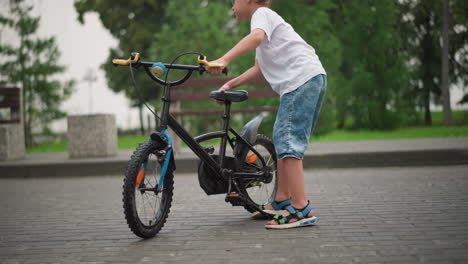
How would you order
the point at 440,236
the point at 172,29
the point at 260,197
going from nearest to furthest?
the point at 440,236 < the point at 260,197 < the point at 172,29

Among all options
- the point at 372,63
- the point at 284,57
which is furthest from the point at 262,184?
the point at 372,63

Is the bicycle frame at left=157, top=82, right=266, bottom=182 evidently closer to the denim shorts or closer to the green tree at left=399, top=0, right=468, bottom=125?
the denim shorts

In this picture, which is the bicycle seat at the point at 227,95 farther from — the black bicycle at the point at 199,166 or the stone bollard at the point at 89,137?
the stone bollard at the point at 89,137

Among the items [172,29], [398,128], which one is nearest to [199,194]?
[398,128]

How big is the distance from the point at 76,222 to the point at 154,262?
1.79m

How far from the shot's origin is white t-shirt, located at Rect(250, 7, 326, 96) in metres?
4.32

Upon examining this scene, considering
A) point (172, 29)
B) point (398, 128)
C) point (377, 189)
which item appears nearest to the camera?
point (377, 189)

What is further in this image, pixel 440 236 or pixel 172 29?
pixel 172 29

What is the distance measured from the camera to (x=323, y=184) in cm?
700

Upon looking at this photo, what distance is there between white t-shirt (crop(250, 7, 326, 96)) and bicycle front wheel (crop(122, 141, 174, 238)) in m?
1.10

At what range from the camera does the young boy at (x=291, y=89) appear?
14.1 feet

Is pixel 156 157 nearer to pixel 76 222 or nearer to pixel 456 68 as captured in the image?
pixel 76 222

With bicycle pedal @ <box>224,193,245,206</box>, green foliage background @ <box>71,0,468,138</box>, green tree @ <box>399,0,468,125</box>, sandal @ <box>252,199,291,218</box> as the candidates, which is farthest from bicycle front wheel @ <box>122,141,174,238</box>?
green tree @ <box>399,0,468,125</box>

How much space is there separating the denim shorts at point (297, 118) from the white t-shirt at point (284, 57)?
6 cm
